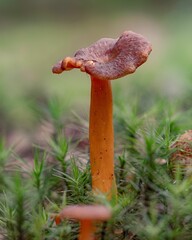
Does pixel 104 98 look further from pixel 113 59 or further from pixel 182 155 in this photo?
pixel 182 155

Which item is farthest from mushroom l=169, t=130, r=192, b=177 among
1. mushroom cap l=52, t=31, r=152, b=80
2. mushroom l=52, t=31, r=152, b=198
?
mushroom cap l=52, t=31, r=152, b=80

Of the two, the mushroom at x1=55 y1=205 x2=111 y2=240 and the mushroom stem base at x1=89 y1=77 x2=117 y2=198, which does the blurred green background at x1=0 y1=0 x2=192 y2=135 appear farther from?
the mushroom at x1=55 y1=205 x2=111 y2=240

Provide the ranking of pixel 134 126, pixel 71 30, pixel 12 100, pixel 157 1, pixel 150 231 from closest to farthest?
pixel 150 231, pixel 134 126, pixel 12 100, pixel 71 30, pixel 157 1

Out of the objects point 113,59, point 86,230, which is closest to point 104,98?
point 113,59

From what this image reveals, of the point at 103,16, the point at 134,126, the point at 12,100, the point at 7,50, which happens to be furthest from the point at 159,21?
the point at 134,126

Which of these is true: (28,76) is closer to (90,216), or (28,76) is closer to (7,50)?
(7,50)

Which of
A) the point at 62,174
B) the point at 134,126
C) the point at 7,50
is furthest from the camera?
the point at 7,50

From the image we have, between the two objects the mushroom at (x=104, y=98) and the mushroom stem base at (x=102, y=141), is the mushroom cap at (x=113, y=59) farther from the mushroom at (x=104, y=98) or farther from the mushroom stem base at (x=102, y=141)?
the mushroom stem base at (x=102, y=141)

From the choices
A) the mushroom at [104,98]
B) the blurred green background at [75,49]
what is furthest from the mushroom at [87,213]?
the blurred green background at [75,49]
